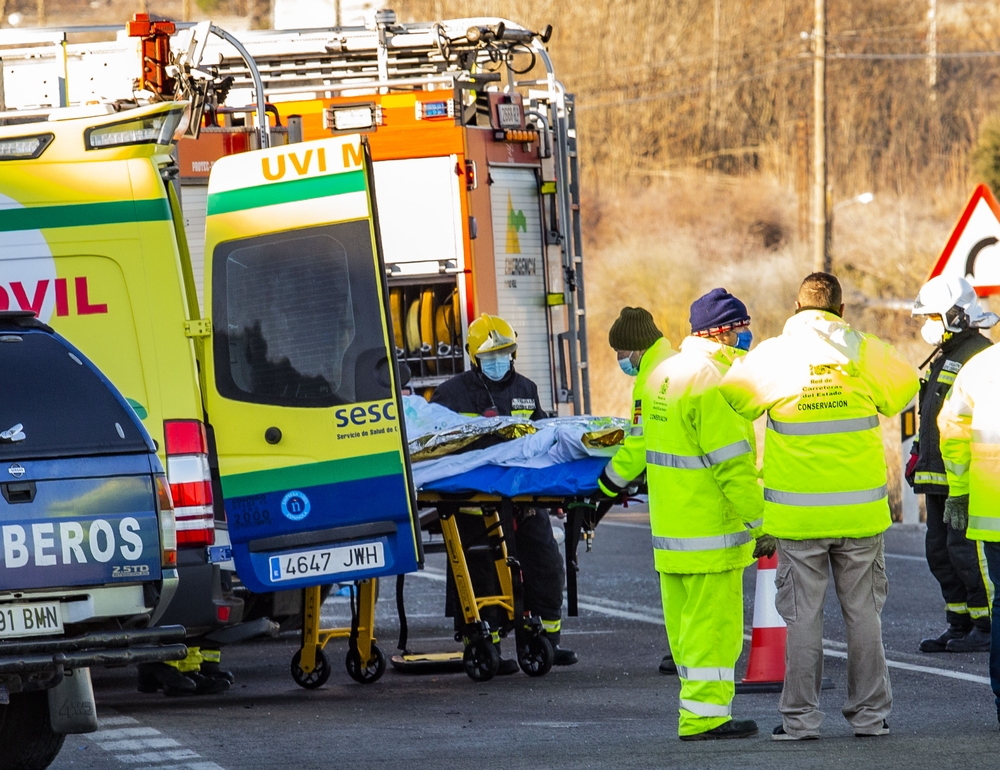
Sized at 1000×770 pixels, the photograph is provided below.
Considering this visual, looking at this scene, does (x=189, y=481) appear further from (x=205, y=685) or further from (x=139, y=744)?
(x=205, y=685)

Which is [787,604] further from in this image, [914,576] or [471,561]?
[914,576]

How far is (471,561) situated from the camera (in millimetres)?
9680

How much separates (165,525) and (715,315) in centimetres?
269

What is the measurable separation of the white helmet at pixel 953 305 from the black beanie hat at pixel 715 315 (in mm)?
2388

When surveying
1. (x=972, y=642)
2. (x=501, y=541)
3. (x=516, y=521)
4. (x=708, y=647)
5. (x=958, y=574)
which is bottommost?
(x=972, y=642)

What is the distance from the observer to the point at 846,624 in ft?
23.2

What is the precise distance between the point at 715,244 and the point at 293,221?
30.6 metres

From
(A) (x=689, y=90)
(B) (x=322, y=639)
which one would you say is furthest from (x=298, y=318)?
(A) (x=689, y=90)

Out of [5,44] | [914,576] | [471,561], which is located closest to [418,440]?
[471,561]

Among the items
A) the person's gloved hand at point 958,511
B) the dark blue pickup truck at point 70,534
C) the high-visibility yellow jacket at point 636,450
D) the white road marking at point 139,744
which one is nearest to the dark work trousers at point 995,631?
the person's gloved hand at point 958,511

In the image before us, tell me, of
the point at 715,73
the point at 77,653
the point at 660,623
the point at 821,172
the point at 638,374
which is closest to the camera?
the point at 77,653

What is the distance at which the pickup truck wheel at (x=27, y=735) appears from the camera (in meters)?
6.44

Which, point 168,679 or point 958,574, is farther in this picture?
point 958,574

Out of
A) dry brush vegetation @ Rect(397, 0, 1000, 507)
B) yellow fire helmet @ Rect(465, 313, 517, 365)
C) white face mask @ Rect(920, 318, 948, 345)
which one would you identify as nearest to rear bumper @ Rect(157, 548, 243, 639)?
yellow fire helmet @ Rect(465, 313, 517, 365)
